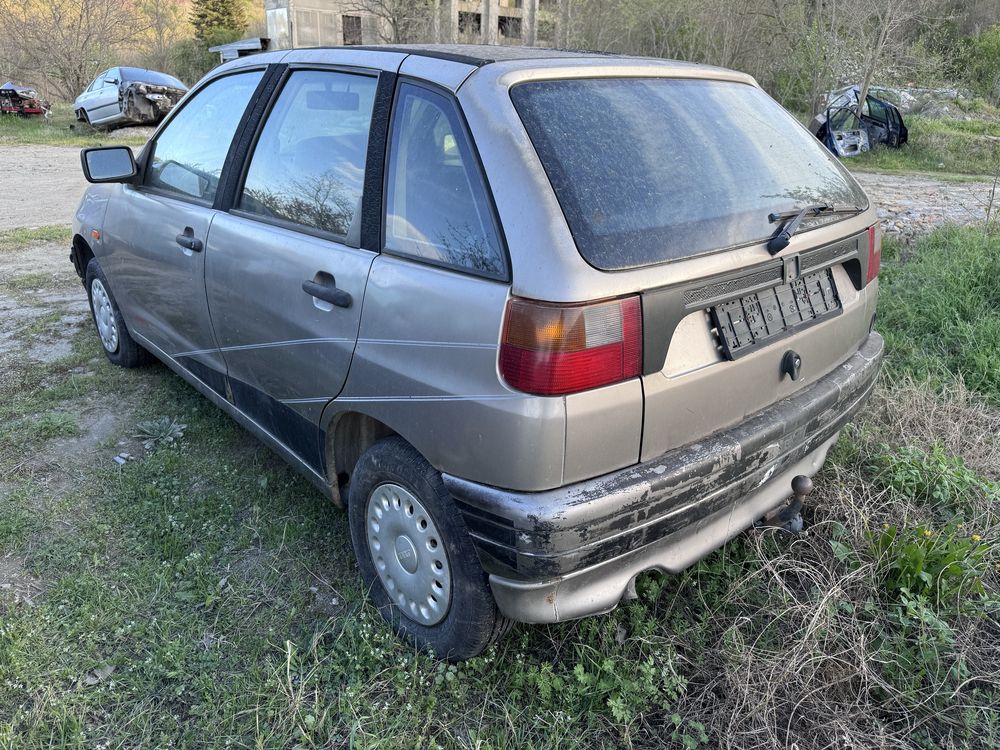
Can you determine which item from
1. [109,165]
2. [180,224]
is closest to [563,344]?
[180,224]

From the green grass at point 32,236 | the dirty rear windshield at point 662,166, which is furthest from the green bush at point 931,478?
the green grass at point 32,236

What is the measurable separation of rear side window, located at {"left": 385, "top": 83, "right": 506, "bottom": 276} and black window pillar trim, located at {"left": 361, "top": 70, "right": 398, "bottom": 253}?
0.03 m

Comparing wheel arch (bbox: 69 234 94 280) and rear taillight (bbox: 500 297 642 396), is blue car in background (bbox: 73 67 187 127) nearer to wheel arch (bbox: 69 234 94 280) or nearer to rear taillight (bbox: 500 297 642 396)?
wheel arch (bbox: 69 234 94 280)

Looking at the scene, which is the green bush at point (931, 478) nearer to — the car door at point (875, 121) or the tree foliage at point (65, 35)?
the car door at point (875, 121)

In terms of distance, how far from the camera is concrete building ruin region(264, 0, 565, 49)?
805 inches

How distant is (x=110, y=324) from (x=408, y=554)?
310 cm

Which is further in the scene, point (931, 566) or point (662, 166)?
point (931, 566)

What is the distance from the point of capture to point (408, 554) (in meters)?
2.33

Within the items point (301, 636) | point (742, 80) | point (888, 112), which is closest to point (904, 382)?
point (742, 80)

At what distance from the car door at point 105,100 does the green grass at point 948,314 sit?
67.2 ft

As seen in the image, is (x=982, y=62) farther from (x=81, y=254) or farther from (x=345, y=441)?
(x=345, y=441)

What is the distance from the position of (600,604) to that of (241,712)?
1.09 metres

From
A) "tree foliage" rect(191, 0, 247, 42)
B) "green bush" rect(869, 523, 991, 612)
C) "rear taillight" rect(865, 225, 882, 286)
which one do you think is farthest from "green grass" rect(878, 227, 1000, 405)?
"tree foliage" rect(191, 0, 247, 42)

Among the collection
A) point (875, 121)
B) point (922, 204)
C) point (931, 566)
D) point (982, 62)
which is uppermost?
point (982, 62)
